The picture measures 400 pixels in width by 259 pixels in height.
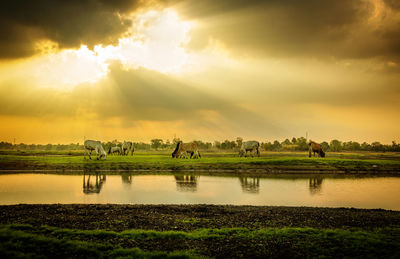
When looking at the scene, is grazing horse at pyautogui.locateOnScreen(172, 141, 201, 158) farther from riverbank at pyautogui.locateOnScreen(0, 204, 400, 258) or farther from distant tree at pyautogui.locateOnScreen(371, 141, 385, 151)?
distant tree at pyautogui.locateOnScreen(371, 141, 385, 151)

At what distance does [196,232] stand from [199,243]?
123 centimetres

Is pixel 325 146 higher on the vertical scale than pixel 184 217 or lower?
higher

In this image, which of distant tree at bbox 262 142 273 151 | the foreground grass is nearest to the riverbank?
the foreground grass

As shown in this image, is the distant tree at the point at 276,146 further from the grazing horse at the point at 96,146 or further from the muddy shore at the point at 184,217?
the muddy shore at the point at 184,217

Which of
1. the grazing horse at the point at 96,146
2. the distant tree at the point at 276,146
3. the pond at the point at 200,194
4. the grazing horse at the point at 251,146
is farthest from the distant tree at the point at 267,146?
the pond at the point at 200,194

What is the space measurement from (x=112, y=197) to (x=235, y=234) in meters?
12.9

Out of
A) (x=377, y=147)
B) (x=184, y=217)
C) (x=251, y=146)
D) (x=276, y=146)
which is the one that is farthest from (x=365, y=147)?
(x=184, y=217)

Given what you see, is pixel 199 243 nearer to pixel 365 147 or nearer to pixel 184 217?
pixel 184 217

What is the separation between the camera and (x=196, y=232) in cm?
1149

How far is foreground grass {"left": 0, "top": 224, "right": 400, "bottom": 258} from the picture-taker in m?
9.08

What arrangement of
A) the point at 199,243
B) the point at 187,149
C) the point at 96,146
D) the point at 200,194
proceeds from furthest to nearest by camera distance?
the point at 187,149 < the point at 96,146 < the point at 200,194 < the point at 199,243

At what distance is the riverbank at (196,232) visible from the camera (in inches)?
370

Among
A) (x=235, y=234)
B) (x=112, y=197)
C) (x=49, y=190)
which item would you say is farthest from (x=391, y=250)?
(x=49, y=190)

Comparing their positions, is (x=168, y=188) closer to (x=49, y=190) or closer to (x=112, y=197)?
(x=112, y=197)
